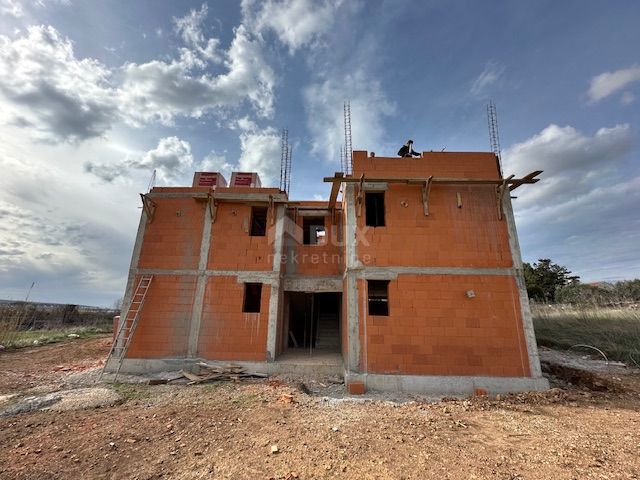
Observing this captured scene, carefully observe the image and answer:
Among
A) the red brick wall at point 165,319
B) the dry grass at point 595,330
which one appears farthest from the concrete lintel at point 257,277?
the dry grass at point 595,330

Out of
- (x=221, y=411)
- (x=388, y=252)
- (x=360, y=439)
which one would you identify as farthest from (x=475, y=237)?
(x=221, y=411)

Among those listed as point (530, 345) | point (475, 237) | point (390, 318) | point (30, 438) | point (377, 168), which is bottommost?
point (30, 438)

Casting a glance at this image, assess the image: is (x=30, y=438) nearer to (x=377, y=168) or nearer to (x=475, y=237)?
(x=377, y=168)

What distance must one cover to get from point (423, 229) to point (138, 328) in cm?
904

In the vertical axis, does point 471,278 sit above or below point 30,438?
above

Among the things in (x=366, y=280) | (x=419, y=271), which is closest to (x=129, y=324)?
(x=366, y=280)

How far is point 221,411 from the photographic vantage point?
19.0 ft

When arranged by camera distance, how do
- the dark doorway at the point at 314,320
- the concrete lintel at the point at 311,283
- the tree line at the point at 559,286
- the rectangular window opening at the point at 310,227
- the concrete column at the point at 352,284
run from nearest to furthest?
the concrete column at the point at 352,284
the concrete lintel at the point at 311,283
the rectangular window opening at the point at 310,227
the dark doorway at the point at 314,320
the tree line at the point at 559,286

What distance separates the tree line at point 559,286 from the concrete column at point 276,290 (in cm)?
2416

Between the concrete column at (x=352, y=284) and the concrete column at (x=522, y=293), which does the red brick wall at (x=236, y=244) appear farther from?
the concrete column at (x=522, y=293)

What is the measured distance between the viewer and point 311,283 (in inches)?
405

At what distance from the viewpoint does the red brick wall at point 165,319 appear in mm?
8805

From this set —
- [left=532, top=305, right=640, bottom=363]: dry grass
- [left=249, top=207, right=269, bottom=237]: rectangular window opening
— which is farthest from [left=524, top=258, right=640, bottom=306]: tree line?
[left=249, top=207, right=269, bottom=237]: rectangular window opening

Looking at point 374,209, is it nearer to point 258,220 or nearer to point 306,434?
point 258,220
